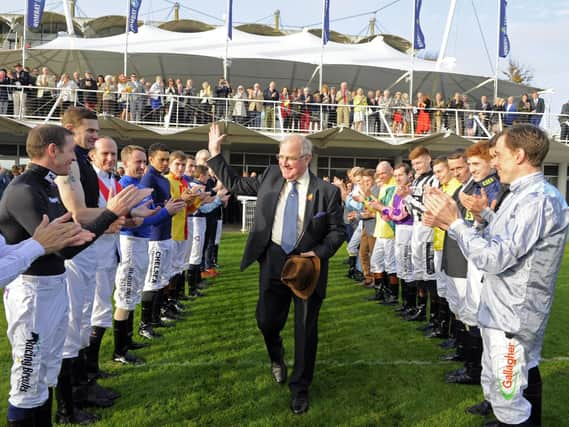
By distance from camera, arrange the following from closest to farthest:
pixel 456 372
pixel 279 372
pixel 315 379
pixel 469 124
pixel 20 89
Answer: pixel 279 372, pixel 315 379, pixel 456 372, pixel 20 89, pixel 469 124

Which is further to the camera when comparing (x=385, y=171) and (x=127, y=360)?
(x=385, y=171)

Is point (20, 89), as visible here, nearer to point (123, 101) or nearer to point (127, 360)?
point (123, 101)

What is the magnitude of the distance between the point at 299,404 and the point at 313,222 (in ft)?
5.21

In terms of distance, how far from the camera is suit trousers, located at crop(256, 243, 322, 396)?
4301 mm

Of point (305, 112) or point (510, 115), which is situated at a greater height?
point (510, 115)

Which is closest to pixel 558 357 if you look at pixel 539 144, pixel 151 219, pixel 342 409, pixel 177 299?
pixel 342 409

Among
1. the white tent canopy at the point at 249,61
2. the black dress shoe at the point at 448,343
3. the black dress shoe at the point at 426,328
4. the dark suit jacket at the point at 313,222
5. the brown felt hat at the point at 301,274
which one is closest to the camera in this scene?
the brown felt hat at the point at 301,274

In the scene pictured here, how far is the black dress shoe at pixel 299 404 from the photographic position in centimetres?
411

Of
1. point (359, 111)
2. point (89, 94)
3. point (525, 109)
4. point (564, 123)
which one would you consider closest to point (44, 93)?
point (89, 94)

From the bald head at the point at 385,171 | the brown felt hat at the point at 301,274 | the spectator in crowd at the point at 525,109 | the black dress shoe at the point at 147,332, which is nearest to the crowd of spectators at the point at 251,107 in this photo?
the spectator in crowd at the point at 525,109

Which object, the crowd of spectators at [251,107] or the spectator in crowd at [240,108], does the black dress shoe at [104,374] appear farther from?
the spectator in crowd at [240,108]

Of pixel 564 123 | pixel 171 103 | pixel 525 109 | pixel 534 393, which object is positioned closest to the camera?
pixel 534 393

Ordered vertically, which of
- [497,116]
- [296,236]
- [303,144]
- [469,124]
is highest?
[497,116]

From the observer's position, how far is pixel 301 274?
13.2ft
